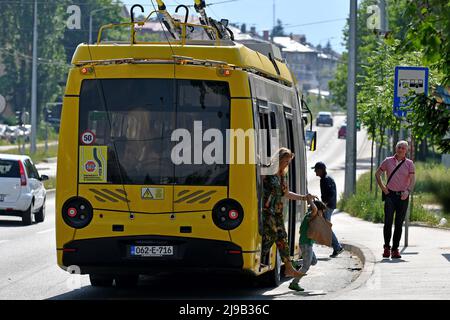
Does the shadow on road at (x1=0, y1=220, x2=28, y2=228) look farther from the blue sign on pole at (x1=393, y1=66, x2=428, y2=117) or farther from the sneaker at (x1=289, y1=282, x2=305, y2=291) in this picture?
the sneaker at (x1=289, y1=282, x2=305, y2=291)

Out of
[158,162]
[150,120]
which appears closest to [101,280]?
[158,162]

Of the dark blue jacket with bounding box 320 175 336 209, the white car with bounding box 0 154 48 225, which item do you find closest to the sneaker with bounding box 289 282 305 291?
the dark blue jacket with bounding box 320 175 336 209

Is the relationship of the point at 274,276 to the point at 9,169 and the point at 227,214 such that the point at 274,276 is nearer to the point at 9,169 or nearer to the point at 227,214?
the point at 227,214

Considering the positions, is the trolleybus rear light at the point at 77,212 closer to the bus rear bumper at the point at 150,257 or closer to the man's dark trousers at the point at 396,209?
the bus rear bumper at the point at 150,257

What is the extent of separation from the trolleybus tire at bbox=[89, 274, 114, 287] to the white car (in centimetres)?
1442

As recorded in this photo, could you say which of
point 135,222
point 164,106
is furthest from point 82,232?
point 164,106

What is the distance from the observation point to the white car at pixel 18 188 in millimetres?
30016

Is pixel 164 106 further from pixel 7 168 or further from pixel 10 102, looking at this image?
pixel 10 102

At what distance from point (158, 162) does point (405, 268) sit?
5135mm

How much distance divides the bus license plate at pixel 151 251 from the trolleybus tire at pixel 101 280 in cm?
170

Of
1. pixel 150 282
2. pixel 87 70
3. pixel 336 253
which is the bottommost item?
pixel 336 253

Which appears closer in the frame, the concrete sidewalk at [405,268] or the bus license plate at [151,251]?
the bus license plate at [151,251]

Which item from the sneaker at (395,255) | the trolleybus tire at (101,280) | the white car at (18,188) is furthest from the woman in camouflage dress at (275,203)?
the white car at (18,188)

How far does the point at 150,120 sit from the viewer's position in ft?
46.2
